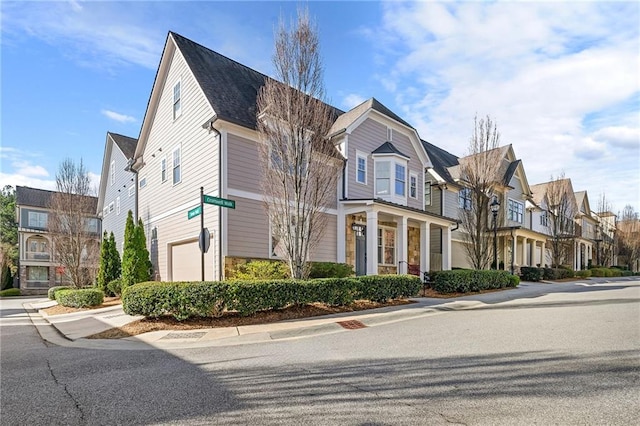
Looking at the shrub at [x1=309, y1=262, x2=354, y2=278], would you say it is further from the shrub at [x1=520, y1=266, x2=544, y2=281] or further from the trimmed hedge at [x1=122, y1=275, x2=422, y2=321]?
the shrub at [x1=520, y1=266, x2=544, y2=281]

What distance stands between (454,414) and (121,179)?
24.8m

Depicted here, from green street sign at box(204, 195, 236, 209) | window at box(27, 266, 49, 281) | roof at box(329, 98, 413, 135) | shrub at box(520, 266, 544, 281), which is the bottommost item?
window at box(27, 266, 49, 281)

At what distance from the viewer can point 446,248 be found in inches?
808

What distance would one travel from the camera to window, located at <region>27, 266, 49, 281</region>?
3877 cm

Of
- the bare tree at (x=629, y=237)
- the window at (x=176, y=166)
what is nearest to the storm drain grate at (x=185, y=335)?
the window at (x=176, y=166)

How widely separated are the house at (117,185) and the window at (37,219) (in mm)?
15793

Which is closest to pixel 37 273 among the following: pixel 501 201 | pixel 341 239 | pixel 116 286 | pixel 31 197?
pixel 31 197

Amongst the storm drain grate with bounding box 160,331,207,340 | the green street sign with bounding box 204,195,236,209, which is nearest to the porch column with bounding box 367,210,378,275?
the green street sign with bounding box 204,195,236,209

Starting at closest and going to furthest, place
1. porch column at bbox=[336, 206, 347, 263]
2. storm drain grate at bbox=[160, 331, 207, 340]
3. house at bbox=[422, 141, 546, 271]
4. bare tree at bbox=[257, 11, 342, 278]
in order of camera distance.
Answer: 1. storm drain grate at bbox=[160, 331, 207, 340]
2. bare tree at bbox=[257, 11, 342, 278]
3. porch column at bbox=[336, 206, 347, 263]
4. house at bbox=[422, 141, 546, 271]

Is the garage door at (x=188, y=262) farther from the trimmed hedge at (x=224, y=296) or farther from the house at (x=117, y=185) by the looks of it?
the house at (x=117, y=185)

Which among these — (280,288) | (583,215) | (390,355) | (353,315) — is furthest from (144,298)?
(583,215)

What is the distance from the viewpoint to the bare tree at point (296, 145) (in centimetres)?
1142

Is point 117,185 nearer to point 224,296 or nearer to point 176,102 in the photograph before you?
point 176,102

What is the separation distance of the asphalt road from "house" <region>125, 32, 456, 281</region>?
591 cm
